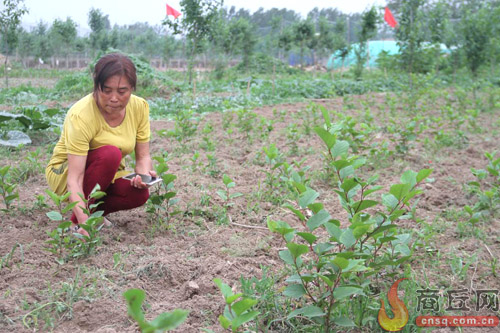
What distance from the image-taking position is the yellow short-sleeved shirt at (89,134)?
2311mm

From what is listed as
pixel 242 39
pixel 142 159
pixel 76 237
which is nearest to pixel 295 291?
pixel 76 237

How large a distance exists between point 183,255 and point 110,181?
63 centimetres

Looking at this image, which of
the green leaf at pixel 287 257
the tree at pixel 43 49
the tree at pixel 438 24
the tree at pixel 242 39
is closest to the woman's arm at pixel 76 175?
the green leaf at pixel 287 257

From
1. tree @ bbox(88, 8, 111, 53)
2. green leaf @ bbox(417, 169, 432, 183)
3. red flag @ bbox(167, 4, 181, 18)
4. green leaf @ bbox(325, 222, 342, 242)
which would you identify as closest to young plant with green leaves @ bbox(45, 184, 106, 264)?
green leaf @ bbox(325, 222, 342, 242)

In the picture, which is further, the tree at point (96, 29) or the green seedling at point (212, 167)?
the tree at point (96, 29)

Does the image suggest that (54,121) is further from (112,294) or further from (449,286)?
(449,286)

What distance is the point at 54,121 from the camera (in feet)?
16.7

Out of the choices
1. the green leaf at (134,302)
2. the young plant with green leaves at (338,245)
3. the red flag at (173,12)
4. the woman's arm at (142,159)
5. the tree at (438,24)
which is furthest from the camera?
the tree at (438,24)

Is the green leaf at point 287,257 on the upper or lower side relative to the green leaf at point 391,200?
lower

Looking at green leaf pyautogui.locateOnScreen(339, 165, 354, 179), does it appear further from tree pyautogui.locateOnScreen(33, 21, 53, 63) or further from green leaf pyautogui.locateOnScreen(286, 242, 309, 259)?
tree pyautogui.locateOnScreen(33, 21, 53, 63)

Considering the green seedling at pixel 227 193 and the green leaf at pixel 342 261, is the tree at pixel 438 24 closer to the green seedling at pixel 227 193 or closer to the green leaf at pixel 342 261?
the green seedling at pixel 227 193

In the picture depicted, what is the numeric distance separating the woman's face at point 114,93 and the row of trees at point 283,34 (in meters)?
7.58

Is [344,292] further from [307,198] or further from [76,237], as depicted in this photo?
[76,237]

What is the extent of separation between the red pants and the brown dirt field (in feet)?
0.54
